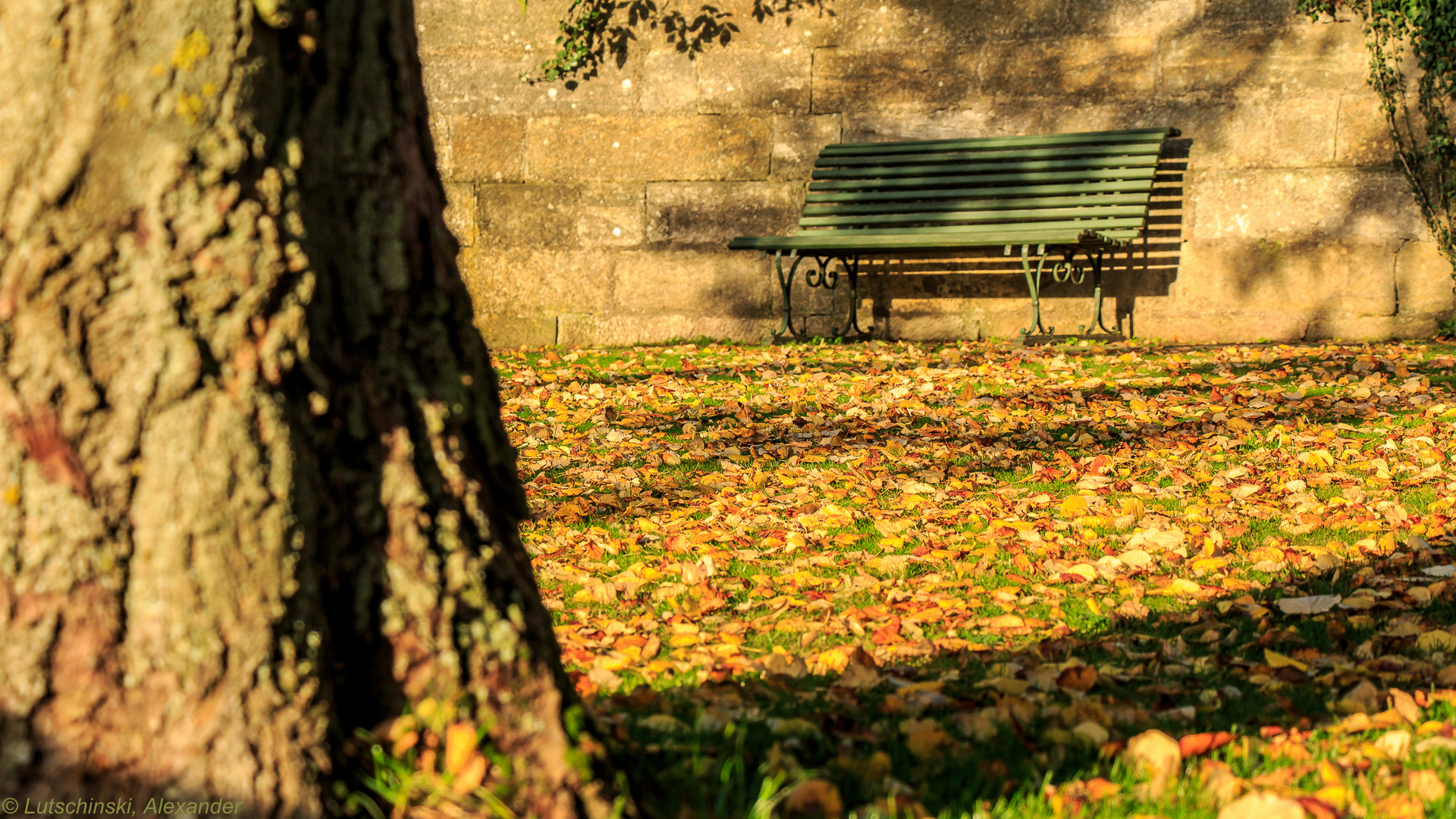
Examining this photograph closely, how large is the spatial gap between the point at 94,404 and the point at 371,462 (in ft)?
0.97

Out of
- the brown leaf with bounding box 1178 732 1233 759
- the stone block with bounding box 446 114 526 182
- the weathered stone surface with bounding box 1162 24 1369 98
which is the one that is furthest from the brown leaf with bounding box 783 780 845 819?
the stone block with bounding box 446 114 526 182

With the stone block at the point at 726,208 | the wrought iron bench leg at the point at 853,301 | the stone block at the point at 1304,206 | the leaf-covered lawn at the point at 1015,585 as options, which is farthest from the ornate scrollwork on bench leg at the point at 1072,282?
the stone block at the point at 726,208

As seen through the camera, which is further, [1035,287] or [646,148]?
[646,148]

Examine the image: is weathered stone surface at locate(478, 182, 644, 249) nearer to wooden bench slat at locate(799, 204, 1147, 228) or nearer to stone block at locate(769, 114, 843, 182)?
stone block at locate(769, 114, 843, 182)

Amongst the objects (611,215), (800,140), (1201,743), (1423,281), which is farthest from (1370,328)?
(1201,743)

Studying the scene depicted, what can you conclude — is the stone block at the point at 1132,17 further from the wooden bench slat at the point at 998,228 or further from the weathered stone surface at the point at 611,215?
the weathered stone surface at the point at 611,215

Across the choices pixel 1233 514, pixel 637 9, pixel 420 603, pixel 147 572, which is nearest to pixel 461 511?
pixel 420 603

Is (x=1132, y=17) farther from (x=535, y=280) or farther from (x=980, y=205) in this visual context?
(x=535, y=280)

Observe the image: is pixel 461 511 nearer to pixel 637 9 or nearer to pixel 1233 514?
pixel 1233 514

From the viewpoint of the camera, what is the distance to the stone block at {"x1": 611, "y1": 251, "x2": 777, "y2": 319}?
762cm

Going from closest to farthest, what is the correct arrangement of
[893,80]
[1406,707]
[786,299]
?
[1406,707]
[786,299]
[893,80]

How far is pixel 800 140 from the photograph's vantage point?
754 centimetres

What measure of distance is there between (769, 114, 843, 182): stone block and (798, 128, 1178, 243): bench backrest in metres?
0.15

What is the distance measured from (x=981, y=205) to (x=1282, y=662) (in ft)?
17.0
